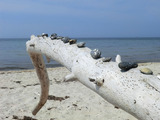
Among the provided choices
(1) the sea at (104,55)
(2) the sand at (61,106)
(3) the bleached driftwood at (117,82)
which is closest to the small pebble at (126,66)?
(3) the bleached driftwood at (117,82)

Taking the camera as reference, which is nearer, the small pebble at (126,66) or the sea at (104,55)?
the small pebble at (126,66)

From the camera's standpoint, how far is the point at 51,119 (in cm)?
438

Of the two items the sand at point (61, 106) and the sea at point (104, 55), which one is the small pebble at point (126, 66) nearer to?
the sand at point (61, 106)

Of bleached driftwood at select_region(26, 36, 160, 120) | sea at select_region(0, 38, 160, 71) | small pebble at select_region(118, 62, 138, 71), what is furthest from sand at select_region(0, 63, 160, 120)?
sea at select_region(0, 38, 160, 71)

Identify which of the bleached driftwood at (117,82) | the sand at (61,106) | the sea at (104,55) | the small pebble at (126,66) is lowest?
the sea at (104,55)

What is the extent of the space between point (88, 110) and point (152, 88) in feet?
11.3

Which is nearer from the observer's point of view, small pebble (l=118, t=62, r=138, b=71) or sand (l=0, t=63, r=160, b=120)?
small pebble (l=118, t=62, r=138, b=71)

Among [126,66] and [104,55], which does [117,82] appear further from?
[104,55]

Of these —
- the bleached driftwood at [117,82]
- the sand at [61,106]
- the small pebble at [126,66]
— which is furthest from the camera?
the sand at [61,106]

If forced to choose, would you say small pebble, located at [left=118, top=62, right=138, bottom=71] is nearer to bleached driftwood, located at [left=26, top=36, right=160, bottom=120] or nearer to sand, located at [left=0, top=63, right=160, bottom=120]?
bleached driftwood, located at [left=26, top=36, right=160, bottom=120]

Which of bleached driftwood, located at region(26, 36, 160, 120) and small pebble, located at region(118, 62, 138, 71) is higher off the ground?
small pebble, located at region(118, 62, 138, 71)

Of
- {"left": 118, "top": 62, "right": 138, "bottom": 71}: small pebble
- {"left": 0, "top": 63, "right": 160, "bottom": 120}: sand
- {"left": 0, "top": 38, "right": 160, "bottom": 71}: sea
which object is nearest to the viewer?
{"left": 118, "top": 62, "right": 138, "bottom": 71}: small pebble

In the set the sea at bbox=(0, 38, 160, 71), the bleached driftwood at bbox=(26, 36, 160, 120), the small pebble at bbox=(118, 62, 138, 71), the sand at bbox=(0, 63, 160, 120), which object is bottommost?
the sea at bbox=(0, 38, 160, 71)

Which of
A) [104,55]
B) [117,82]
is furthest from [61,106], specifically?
[104,55]
